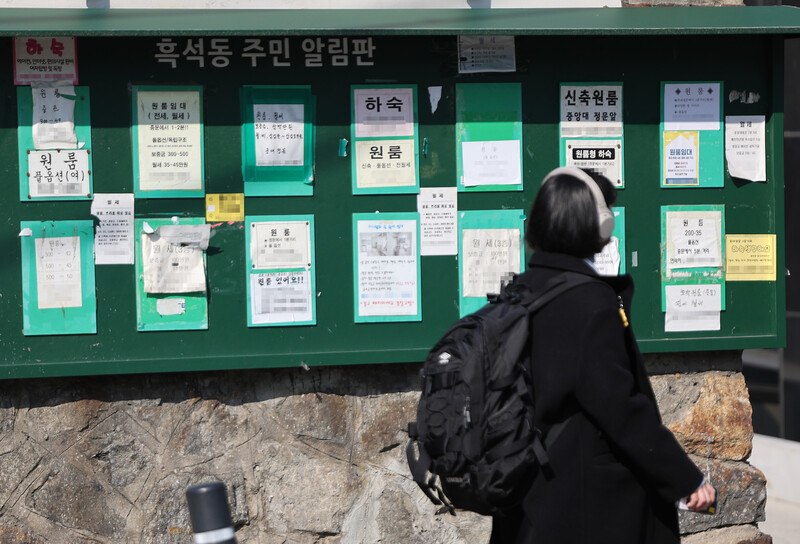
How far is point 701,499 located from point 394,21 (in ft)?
8.20

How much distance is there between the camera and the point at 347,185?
4.31 m

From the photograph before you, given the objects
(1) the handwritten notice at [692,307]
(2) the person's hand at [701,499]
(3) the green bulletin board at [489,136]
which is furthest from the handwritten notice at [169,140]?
(2) the person's hand at [701,499]

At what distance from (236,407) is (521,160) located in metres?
1.78

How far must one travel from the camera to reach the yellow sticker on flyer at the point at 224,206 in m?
4.22

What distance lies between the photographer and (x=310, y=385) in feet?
14.3

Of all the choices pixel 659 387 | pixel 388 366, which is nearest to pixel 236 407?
pixel 388 366

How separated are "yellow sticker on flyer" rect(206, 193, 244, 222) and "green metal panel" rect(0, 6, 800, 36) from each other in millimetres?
730

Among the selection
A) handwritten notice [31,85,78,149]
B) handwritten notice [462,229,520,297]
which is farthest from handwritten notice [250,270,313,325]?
handwritten notice [31,85,78,149]

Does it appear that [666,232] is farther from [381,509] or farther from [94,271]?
[94,271]

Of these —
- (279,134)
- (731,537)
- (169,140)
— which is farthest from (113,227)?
(731,537)

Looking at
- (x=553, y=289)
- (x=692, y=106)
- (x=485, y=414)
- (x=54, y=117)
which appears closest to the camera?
(x=485, y=414)

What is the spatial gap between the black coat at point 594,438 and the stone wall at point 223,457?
1.77 m

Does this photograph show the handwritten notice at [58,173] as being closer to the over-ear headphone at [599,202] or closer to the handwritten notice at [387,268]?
the handwritten notice at [387,268]

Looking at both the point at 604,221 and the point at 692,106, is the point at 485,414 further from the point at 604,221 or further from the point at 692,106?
the point at 692,106
